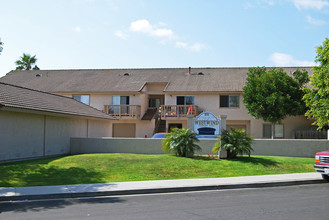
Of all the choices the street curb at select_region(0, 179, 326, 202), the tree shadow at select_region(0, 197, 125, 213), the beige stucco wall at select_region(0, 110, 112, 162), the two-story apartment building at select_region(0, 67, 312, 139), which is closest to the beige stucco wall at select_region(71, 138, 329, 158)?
→ the beige stucco wall at select_region(0, 110, 112, 162)

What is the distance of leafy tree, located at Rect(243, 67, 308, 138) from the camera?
29.1 meters

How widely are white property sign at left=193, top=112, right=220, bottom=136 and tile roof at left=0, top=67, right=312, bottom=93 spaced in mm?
15079

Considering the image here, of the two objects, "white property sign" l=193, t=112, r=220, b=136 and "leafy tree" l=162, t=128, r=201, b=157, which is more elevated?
"white property sign" l=193, t=112, r=220, b=136

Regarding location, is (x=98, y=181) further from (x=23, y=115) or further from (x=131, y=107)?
(x=131, y=107)

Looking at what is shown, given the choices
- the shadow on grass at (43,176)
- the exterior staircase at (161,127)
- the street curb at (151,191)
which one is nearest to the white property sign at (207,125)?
the street curb at (151,191)

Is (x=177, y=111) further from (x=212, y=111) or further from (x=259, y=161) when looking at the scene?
(x=259, y=161)

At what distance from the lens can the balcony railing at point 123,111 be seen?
34256 millimetres

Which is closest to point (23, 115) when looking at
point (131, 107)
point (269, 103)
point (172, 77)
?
point (131, 107)

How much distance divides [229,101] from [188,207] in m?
25.7

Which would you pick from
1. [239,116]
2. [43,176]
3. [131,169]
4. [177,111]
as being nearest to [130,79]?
[177,111]

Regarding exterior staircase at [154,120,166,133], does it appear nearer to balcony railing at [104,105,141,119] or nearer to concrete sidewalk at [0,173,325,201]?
balcony railing at [104,105,141,119]

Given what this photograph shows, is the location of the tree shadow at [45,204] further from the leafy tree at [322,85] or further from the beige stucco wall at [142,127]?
the beige stucco wall at [142,127]

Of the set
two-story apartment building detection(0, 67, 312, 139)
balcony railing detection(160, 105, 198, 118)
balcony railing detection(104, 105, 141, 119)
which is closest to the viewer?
balcony railing detection(160, 105, 198, 118)

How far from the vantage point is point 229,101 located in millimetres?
33844
